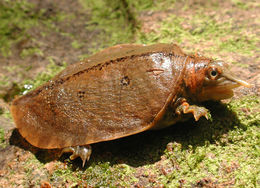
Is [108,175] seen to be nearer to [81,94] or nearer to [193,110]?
[81,94]

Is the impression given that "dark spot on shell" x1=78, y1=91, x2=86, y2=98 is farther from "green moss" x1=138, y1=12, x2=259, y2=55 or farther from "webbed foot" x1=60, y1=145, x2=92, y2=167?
"green moss" x1=138, y1=12, x2=259, y2=55

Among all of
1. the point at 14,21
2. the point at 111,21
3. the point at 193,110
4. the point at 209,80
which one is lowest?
the point at 111,21

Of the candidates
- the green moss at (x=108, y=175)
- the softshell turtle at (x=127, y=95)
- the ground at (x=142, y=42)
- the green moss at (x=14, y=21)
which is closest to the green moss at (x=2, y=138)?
the ground at (x=142, y=42)

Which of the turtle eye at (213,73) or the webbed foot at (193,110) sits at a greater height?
the turtle eye at (213,73)

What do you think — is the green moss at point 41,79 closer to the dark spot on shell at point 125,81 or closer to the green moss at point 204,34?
the green moss at point 204,34

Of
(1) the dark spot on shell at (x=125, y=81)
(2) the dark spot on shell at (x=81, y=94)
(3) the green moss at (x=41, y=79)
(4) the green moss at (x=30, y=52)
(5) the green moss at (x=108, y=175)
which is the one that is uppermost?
(1) the dark spot on shell at (x=125, y=81)

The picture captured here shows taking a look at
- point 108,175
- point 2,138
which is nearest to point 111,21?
point 2,138

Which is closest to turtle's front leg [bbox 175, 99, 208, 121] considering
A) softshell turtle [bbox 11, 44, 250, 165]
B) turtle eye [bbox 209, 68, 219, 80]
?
softshell turtle [bbox 11, 44, 250, 165]
